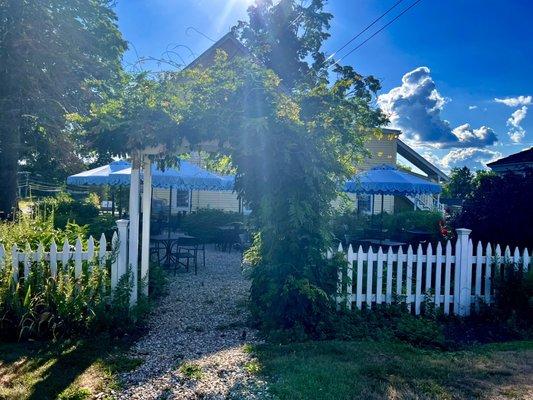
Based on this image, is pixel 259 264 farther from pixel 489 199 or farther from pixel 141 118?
pixel 489 199

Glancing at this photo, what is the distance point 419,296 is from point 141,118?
471 centimetres

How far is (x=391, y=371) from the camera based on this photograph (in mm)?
4020

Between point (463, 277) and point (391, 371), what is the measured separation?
3.08 meters

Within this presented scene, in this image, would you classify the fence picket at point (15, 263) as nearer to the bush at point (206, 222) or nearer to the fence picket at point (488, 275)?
the fence picket at point (488, 275)

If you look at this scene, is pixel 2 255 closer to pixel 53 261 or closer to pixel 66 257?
pixel 53 261

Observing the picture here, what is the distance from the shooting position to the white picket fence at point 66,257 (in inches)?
208

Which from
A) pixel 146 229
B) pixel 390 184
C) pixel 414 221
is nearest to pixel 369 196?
pixel 414 221

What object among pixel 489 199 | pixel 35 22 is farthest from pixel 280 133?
pixel 35 22

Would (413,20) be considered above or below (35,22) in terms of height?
below

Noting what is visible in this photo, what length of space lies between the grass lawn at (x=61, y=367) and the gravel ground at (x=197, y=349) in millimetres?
205

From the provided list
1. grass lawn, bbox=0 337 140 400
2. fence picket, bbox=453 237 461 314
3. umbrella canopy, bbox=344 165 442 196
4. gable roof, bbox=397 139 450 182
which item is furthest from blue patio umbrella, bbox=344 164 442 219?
gable roof, bbox=397 139 450 182

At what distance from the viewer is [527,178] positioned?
25.9 feet

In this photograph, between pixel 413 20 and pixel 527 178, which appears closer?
pixel 527 178

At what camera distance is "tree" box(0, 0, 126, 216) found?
1476 centimetres
